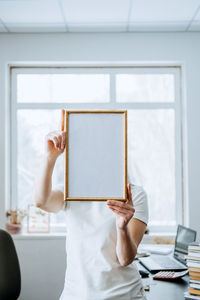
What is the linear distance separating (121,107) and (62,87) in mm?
663

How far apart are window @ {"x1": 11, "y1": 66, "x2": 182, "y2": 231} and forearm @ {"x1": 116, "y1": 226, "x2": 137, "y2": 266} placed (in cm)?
239

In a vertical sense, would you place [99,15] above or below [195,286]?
above

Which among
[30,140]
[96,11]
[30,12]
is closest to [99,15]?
[96,11]

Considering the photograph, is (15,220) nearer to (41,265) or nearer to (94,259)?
(41,265)

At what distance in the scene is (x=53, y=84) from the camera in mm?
3549

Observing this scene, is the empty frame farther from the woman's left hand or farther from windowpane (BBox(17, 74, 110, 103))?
windowpane (BBox(17, 74, 110, 103))

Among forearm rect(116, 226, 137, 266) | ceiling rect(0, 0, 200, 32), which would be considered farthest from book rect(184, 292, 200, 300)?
ceiling rect(0, 0, 200, 32)

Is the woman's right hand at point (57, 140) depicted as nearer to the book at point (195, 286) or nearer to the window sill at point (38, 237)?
the book at point (195, 286)

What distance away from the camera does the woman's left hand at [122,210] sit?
1.00 meters

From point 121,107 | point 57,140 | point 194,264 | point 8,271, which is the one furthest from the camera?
point 121,107

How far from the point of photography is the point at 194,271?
1.73m

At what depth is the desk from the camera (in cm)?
170

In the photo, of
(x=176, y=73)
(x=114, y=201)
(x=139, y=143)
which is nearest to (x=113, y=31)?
(x=176, y=73)

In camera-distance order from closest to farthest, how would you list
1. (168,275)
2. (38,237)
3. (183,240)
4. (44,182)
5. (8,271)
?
(44,182) < (168,275) < (8,271) < (183,240) < (38,237)
